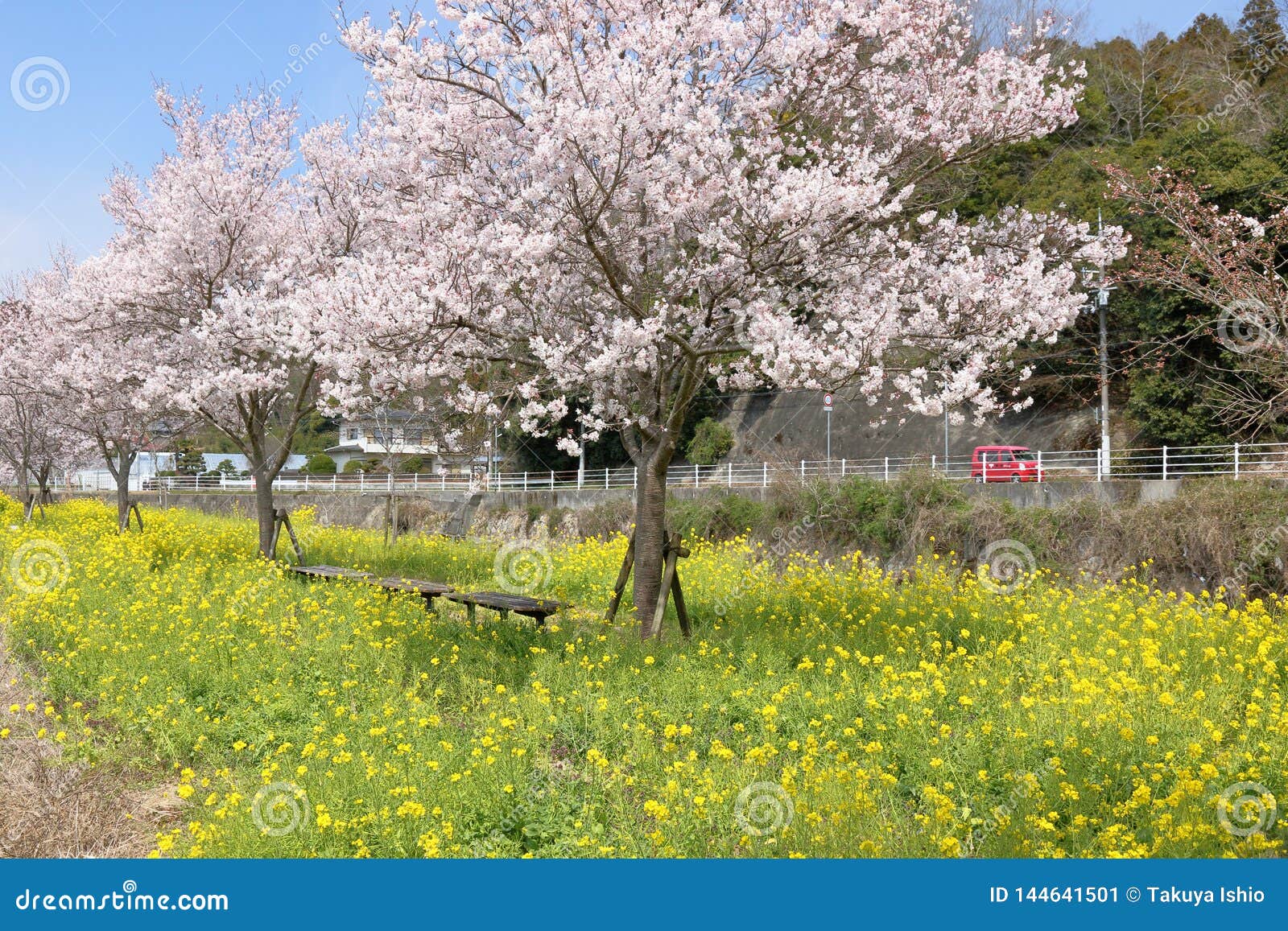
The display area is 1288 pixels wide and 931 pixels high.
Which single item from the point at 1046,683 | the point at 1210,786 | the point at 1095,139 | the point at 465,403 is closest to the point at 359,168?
the point at 465,403

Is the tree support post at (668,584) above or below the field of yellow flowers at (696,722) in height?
above

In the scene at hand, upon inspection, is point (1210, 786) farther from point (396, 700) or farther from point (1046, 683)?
point (396, 700)

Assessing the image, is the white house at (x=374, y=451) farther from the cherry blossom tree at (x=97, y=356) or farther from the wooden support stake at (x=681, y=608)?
the wooden support stake at (x=681, y=608)

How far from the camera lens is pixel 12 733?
690 cm

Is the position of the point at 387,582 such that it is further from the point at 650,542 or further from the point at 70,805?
the point at 70,805

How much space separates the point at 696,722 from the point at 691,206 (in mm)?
4381

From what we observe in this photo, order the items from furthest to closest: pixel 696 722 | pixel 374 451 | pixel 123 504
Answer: pixel 374 451 < pixel 123 504 < pixel 696 722

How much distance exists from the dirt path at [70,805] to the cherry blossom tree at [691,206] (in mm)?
3987

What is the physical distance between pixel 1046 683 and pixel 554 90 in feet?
20.7

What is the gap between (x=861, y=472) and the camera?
79.7 ft

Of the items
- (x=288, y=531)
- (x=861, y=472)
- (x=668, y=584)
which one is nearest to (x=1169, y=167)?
(x=861, y=472)

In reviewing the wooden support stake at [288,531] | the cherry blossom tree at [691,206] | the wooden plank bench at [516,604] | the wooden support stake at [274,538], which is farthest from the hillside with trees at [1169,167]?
the wooden support stake at [274,538]

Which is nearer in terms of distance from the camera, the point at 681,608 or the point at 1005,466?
the point at 681,608

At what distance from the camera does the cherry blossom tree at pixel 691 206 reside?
740cm
